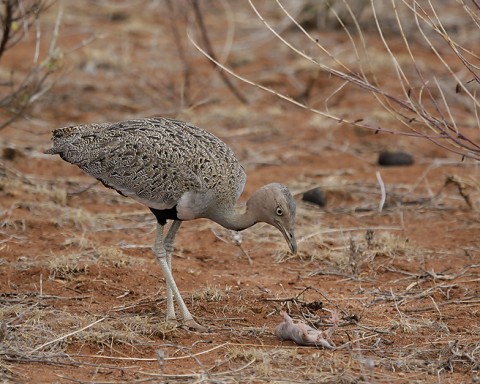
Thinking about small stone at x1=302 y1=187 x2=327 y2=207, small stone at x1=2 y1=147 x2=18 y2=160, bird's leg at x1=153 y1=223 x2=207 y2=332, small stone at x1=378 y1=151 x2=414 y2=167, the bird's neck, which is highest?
the bird's neck

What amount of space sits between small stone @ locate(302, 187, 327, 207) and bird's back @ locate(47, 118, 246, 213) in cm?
288

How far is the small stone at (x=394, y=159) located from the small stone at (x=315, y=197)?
62.5 inches

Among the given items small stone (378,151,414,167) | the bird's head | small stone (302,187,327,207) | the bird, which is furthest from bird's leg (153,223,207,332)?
small stone (378,151,414,167)

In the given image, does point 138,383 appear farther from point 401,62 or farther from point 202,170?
point 401,62

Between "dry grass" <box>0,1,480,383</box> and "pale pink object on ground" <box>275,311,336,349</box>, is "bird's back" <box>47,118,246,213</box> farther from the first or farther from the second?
"pale pink object on ground" <box>275,311,336,349</box>

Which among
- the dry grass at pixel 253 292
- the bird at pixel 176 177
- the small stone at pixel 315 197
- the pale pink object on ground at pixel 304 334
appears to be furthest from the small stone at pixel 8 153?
the pale pink object on ground at pixel 304 334

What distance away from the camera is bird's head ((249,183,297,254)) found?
5.91 meters

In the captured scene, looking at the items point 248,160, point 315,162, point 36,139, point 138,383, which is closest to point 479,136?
point 315,162

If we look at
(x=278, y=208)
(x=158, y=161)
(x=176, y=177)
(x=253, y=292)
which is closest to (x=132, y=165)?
(x=158, y=161)

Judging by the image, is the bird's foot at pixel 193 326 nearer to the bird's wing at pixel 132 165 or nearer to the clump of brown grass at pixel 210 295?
the clump of brown grass at pixel 210 295

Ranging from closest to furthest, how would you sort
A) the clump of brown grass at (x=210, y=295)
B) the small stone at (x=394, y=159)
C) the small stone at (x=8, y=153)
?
the clump of brown grass at (x=210, y=295)
the small stone at (x=8, y=153)
the small stone at (x=394, y=159)

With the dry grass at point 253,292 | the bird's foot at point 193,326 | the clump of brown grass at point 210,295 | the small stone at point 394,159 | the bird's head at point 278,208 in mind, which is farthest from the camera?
the small stone at point 394,159

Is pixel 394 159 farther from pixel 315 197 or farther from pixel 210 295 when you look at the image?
pixel 210 295

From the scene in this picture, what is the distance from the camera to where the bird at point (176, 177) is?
5.95 metres
